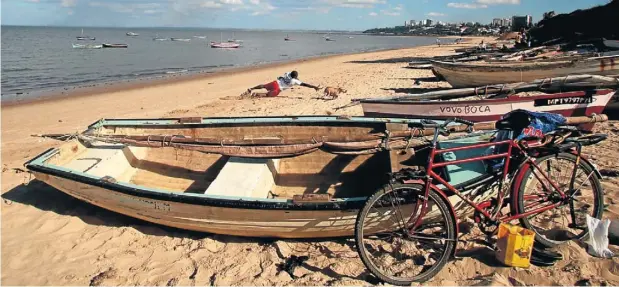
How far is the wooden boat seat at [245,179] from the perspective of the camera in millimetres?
4977

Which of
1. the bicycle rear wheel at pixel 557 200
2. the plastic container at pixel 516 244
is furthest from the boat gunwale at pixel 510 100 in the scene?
the plastic container at pixel 516 244

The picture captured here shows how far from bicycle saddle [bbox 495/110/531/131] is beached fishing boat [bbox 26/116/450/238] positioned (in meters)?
0.97

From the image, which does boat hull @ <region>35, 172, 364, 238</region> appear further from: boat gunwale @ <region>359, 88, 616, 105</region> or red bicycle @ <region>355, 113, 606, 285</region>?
boat gunwale @ <region>359, 88, 616, 105</region>

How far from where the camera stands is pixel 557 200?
402cm

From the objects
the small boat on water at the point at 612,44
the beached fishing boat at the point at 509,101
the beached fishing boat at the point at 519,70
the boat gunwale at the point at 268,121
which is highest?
the small boat on water at the point at 612,44

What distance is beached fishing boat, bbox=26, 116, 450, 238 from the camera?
13.9 ft

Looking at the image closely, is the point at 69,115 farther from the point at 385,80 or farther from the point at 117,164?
the point at 385,80

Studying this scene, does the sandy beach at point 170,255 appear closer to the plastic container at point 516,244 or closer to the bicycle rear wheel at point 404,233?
the plastic container at point 516,244

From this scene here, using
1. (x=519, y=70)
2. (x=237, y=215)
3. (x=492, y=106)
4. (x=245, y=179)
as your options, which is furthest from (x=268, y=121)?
(x=519, y=70)

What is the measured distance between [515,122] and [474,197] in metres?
0.90

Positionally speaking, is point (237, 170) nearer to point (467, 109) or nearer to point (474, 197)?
point (474, 197)

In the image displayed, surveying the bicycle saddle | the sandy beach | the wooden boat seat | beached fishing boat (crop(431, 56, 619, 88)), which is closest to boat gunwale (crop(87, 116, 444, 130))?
the wooden boat seat

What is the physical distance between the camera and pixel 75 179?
4.93m

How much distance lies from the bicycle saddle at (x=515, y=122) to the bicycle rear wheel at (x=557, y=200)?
1.24 feet
